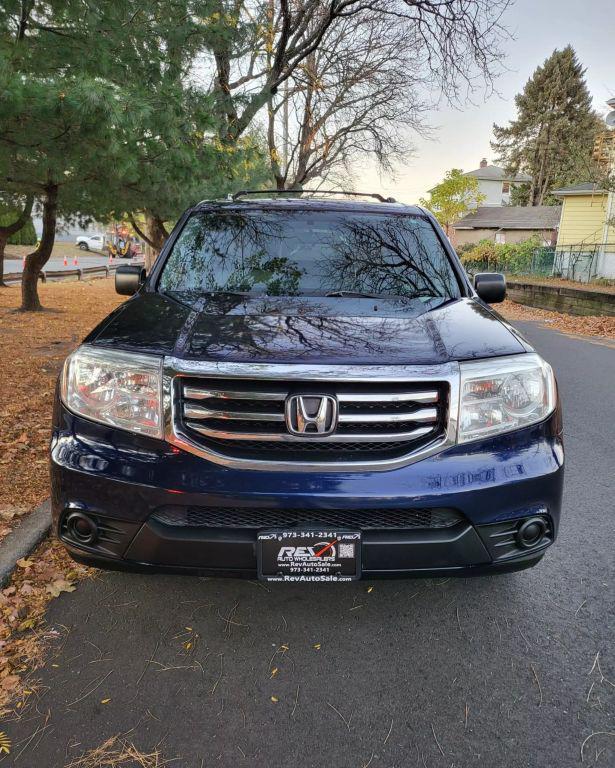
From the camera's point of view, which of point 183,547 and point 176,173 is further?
point 176,173

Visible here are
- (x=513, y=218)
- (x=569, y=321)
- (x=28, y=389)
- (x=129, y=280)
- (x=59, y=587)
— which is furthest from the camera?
(x=513, y=218)

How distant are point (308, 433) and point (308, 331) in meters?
0.47

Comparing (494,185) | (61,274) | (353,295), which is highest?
(494,185)

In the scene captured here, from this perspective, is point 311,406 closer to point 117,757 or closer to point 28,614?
point 117,757

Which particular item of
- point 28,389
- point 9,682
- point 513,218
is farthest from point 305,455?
point 513,218

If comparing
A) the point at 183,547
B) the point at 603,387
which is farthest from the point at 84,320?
the point at 183,547

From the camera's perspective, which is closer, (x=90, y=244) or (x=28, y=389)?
(x=28, y=389)

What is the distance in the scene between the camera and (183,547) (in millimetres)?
2031

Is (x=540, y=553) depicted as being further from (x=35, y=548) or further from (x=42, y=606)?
(x=35, y=548)

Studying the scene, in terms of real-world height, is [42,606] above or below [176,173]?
below

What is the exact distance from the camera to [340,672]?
221cm

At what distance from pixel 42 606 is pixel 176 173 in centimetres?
498

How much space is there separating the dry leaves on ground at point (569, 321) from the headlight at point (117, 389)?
12.1m

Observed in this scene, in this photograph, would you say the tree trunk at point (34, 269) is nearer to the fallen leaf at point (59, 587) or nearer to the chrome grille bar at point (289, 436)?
the fallen leaf at point (59, 587)
